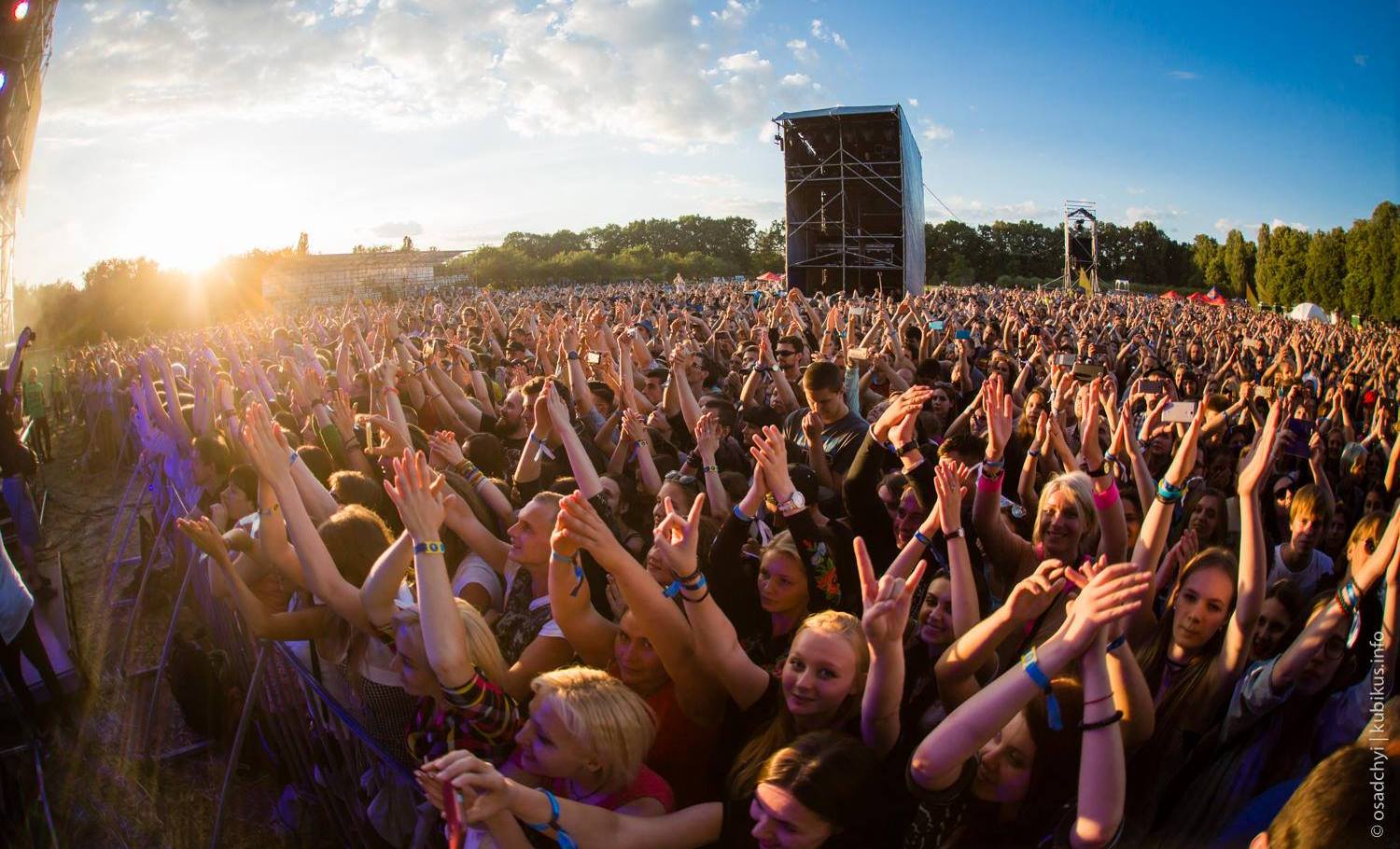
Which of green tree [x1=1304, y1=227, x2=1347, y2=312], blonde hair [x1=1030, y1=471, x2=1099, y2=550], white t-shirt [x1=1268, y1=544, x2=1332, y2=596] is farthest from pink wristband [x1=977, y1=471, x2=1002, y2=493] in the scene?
green tree [x1=1304, y1=227, x2=1347, y2=312]

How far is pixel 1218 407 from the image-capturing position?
5.84 m

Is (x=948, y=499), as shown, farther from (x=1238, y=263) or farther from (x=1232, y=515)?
(x=1238, y=263)

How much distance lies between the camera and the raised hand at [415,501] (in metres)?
2.21

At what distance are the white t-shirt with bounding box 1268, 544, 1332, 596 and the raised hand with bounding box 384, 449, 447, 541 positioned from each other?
3.49 metres

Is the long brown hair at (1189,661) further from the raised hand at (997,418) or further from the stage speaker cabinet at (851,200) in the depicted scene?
the stage speaker cabinet at (851,200)

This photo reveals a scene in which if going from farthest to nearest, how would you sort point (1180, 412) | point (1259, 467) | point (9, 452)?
point (9, 452), point (1180, 412), point (1259, 467)

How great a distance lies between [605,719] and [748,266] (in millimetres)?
71659

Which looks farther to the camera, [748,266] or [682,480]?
[748,266]

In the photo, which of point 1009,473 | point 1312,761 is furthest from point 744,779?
point 1009,473

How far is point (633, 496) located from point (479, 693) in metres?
2.38

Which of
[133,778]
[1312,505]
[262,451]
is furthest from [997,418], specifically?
[133,778]

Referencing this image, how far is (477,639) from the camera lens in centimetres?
231

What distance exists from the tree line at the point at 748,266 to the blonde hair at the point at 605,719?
3591 cm

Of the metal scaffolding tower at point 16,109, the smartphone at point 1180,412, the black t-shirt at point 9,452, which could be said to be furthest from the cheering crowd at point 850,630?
the metal scaffolding tower at point 16,109
